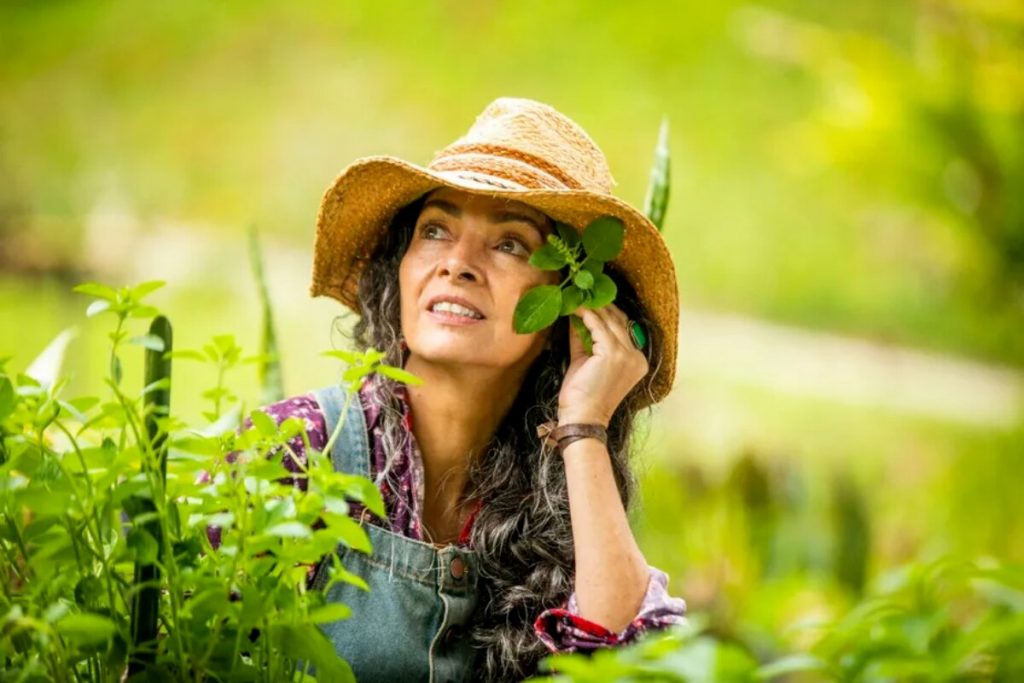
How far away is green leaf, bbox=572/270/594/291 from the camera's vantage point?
3.44 feet

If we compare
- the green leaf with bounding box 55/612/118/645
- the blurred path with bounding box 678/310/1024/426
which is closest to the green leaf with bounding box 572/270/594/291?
the green leaf with bounding box 55/612/118/645

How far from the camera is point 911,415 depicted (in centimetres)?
471

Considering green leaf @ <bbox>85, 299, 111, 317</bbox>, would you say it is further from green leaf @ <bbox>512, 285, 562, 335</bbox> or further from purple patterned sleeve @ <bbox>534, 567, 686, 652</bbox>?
purple patterned sleeve @ <bbox>534, 567, 686, 652</bbox>

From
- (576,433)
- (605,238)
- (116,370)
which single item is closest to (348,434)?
(576,433)

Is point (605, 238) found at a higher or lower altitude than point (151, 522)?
higher

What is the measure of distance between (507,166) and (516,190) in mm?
46

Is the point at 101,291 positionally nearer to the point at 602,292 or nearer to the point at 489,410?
the point at 602,292

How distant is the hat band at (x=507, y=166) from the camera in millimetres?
1196

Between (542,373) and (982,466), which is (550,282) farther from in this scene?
(982,466)

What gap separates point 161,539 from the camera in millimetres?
560

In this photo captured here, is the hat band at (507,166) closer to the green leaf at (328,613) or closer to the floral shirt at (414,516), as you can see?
the floral shirt at (414,516)

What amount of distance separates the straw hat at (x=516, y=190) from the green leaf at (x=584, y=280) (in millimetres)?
92

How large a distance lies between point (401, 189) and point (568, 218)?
0.18m

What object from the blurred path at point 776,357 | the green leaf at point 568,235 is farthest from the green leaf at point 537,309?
the blurred path at point 776,357
